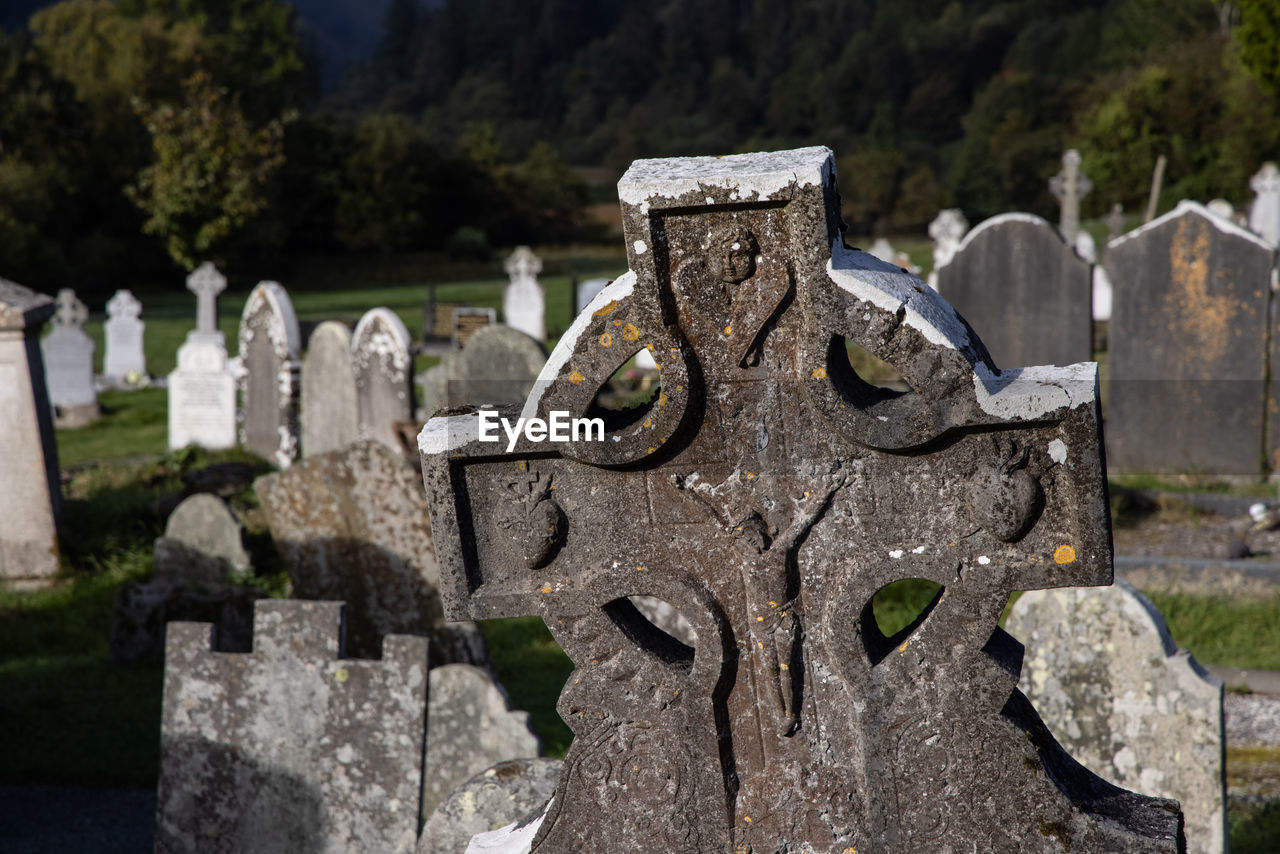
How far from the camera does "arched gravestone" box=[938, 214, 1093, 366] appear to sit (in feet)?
33.1

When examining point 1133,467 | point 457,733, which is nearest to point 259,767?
point 457,733

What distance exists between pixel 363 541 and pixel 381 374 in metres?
3.72

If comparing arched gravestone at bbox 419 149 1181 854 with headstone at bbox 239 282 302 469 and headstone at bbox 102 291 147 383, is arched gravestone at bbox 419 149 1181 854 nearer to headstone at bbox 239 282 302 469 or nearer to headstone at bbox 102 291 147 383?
headstone at bbox 239 282 302 469

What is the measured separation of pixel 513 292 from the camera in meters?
18.7

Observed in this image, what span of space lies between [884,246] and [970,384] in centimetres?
1942

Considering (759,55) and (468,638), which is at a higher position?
(759,55)

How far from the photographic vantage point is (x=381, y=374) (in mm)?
9914

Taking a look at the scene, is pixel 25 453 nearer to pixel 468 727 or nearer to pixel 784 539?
pixel 468 727

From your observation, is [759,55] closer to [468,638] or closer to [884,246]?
[884,246]

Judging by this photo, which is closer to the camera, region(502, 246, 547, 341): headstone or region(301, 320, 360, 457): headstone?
region(301, 320, 360, 457): headstone

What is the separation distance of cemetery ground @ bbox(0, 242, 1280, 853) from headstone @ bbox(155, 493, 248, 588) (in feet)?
0.74

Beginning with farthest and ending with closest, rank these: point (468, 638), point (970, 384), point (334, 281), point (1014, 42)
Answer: point (1014, 42) < point (334, 281) < point (468, 638) < point (970, 384)

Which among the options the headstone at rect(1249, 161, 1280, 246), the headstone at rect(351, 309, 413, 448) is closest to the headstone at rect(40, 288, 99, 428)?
the headstone at rect(351, 309, 413, 448)

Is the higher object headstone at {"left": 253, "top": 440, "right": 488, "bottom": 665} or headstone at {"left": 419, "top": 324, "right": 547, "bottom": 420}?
headstone at {"left": 419, "top": 324, "right": 547, "bottom": 420}
